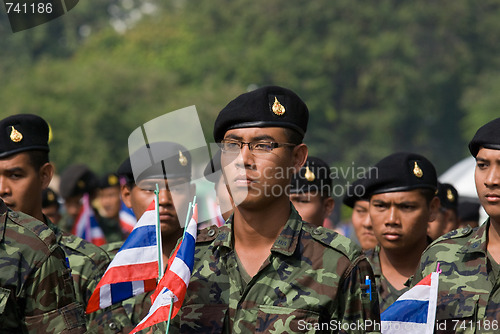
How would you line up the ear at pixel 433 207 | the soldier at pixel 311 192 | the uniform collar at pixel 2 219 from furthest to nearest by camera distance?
the soldier at pixel 311 192
the ear at pixel 433 207
the uniform collar at pixel 2 219

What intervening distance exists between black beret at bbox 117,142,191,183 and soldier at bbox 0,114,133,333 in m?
0.76

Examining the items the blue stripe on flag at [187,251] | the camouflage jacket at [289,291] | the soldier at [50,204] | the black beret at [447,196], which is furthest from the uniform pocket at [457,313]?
the soldier at [50,204]

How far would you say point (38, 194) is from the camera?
6871mm

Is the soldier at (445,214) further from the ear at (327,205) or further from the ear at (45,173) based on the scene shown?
the ear at (45,173)

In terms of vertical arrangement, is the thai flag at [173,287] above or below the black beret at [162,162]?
below

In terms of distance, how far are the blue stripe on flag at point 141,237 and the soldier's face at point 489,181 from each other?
2170mm

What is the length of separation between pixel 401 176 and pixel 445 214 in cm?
190

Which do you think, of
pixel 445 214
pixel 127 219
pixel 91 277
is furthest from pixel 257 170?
pixel 127 219

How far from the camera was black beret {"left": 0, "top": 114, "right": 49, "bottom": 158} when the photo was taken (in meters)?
6.91

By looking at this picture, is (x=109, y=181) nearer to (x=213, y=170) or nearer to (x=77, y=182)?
(x=77, y=182)

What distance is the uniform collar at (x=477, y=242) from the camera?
5.40 meters

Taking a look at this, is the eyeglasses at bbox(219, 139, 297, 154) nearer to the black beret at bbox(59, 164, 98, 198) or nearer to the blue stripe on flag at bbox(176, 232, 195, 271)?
the blue stripe on flag at bbox(176, 232, 195, 271)

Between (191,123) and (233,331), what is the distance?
2.88m

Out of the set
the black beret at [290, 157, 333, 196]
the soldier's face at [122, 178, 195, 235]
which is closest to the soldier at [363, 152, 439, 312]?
the black beret at [290, 157, 333, 196]
